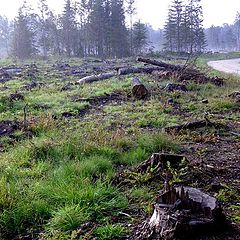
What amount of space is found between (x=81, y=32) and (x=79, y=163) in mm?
58748

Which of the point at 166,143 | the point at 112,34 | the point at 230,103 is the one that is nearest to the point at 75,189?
the point at 166,143

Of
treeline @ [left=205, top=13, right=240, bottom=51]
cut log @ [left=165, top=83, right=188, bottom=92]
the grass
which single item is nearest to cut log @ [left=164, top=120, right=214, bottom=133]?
the grass

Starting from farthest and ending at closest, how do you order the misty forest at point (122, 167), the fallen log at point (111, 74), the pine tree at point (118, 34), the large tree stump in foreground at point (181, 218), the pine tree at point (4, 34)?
the pine tree at point (4, 34) < the pine tree at point (118, 34) < the fallen log at point (111, 74) < the misty forest at point (122, 167) < the large tree stump in foreground at point (181, 218)

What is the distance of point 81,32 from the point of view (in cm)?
6091

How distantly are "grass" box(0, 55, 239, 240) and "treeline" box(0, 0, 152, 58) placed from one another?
46129mm

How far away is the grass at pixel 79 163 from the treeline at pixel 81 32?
151 feet

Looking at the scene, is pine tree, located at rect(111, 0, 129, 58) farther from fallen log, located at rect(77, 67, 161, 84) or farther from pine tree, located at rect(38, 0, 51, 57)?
fallen log, located at rect(77, 67, 161, 84)

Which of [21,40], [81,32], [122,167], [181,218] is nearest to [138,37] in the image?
[81,32]

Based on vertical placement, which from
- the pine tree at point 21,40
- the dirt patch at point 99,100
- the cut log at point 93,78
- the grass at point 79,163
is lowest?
the grass at point 79,163

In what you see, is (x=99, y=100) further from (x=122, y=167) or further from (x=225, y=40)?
(x=225, y=40)

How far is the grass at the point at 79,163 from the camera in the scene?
354cm

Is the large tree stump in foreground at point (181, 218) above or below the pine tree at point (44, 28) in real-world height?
below

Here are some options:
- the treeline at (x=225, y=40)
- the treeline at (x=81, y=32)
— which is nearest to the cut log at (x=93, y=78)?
the treeline at (x=81, y=32)

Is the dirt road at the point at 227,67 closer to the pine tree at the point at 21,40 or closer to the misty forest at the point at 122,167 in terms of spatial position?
the misty forest at the point at 122,167
